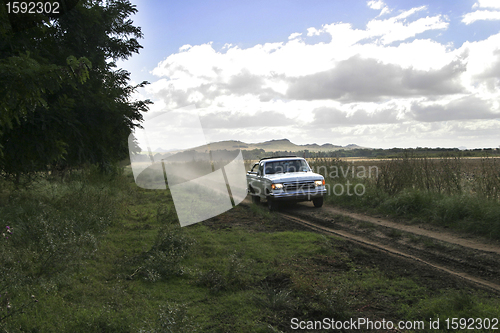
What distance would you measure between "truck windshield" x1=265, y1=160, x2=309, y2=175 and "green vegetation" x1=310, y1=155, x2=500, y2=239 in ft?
5.62

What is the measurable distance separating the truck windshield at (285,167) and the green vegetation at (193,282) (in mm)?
5060

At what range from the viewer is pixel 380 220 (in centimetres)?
1018

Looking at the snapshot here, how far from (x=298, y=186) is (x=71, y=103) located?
7643 millimetres

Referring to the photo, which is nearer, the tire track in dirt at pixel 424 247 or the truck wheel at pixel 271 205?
the tire track in dirt at pixel 424 247

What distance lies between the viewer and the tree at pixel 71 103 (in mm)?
8062

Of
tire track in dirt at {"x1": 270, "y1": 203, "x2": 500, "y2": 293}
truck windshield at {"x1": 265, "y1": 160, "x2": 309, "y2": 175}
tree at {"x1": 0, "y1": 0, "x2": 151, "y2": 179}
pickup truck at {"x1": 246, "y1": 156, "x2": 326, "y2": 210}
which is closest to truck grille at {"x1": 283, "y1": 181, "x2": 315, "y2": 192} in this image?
pickup truck at {"x1": 246, "y1": 156, "x2": 326, "y2": 210}

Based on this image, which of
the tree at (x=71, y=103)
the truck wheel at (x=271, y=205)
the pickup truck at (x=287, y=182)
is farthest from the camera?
the truck wheel at (x=271, y=205)

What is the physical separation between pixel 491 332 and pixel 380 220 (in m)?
6.80

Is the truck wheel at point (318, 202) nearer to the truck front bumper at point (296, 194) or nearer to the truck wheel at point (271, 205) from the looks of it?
the truck front bumper at point (296, 194)

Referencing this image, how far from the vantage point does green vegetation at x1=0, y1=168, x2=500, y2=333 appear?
409 cm

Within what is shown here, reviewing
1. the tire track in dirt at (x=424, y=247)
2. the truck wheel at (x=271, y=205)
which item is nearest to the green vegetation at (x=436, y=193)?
the tire track in dirt at (x=424, y=247)

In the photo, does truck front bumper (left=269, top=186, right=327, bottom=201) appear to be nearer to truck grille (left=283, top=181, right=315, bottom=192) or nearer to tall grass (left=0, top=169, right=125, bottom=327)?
truck grille (left=283, top=181, right=315, bottom=192)

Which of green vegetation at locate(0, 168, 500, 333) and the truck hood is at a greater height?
the truck hood

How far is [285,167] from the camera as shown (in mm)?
14039
